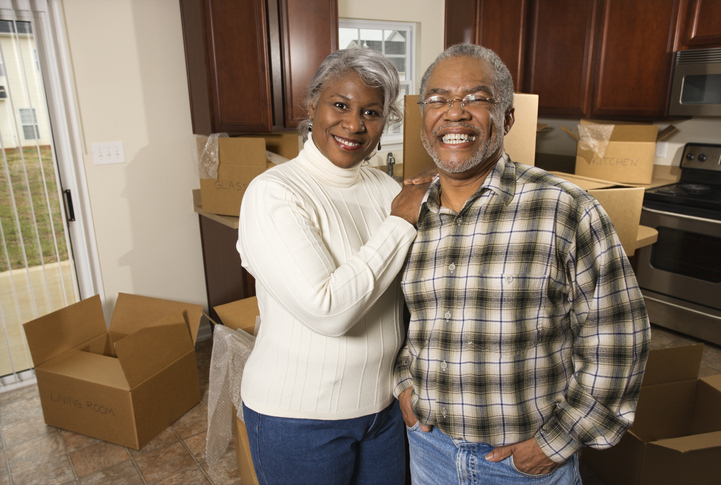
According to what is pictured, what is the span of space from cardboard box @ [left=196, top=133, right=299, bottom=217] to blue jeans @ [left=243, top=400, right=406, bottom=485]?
4.98 feet

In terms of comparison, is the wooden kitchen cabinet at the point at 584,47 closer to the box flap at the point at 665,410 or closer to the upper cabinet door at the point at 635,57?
the upper cabinet door at the point at 635,57

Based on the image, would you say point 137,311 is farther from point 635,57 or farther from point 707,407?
point 635,57

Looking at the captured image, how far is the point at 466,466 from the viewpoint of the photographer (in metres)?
1.00

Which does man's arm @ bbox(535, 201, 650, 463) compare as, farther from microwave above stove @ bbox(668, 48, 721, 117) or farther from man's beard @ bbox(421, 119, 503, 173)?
microwave above stove @ bbox(668, 48, 721, 117)

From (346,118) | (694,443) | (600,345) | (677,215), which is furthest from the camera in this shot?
(677,215)

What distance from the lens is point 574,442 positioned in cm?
92

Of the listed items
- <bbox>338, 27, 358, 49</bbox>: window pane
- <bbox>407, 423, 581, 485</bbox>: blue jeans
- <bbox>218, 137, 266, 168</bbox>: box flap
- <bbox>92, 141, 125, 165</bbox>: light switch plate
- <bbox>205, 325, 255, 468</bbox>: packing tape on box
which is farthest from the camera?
<bbox>338, 27, 358, 49</bbox>: window pane

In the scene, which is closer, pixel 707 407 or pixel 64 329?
pixel 707 407

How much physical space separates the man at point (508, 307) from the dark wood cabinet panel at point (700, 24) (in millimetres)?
2417

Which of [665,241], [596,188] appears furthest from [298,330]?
[665,241]

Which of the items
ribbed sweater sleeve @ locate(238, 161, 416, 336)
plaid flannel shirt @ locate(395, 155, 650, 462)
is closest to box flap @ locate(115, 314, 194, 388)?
ribbed sweater sleeve @ locate(238, 161, 416, 336)

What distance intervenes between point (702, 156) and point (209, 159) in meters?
2.91

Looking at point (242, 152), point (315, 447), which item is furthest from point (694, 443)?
point (242, 152)

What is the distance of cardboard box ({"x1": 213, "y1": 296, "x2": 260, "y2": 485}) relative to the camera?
5.64ft
